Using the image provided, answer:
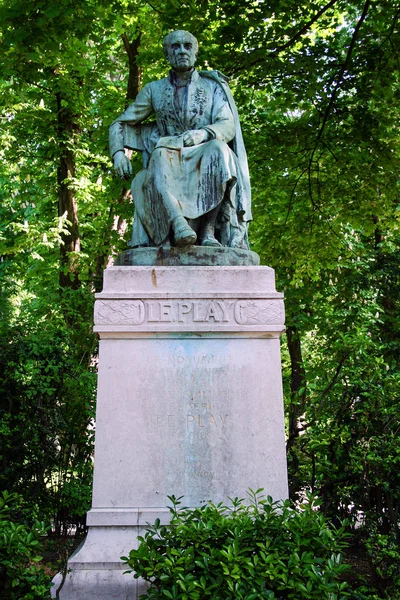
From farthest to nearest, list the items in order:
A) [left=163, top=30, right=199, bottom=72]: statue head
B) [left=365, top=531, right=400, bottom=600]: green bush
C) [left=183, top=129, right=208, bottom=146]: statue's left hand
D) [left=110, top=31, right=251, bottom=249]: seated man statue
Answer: [left=163, top=30, right=199, bottom=72]: statue head < [left=183, top=129, right=208, bottom=146]: statue's left hand < [left=110, top=31, right=251, bottom=249]: seated man statue < [left=365, top=531, right=400, bottom=600]: green bush

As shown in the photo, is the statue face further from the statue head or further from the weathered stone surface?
the weathered stone surface

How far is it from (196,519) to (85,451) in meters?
4.04

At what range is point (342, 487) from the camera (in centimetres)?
530

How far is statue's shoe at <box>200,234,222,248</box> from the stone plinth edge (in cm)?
37

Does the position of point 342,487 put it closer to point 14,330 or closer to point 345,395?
point 345,395

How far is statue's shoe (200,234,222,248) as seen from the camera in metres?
4.86

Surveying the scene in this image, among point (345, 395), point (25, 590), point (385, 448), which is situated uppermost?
point (345, 395)

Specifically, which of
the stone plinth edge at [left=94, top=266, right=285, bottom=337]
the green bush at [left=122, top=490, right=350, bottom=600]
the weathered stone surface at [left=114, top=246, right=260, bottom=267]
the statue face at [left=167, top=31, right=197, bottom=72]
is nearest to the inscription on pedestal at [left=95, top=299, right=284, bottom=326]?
the stone plinth edge at [left=94, top=266, right=285, bottom=337]

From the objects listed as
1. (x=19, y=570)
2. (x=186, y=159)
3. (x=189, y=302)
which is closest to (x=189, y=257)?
(x=189, y=302)

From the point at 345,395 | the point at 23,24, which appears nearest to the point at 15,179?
the point at 23,24

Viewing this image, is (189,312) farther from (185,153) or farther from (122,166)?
(122,166)

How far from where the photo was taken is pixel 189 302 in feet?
14.6

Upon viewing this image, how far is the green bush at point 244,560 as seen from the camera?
306 cm

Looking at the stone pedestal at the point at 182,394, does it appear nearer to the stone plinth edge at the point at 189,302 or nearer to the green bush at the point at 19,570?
the stone plinth edge at the point at 189,302
